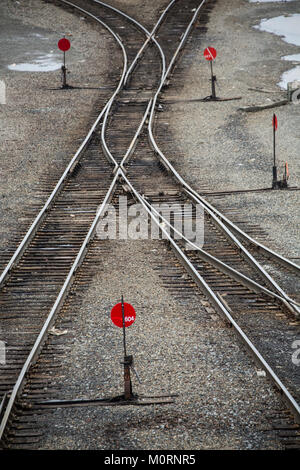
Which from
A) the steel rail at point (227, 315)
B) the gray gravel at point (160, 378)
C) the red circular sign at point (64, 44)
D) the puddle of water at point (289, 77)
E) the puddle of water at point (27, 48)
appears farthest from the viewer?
the puddle of water at point (27, 48)

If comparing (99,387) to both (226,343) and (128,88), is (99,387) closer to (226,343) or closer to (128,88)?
→ (226,343)

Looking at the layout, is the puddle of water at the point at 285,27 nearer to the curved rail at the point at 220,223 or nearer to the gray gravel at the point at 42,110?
the gray gravel at the point at 42,110

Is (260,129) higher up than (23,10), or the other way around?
(23,10)

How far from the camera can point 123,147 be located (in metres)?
20.4

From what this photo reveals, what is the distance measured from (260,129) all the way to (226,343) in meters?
13.1
